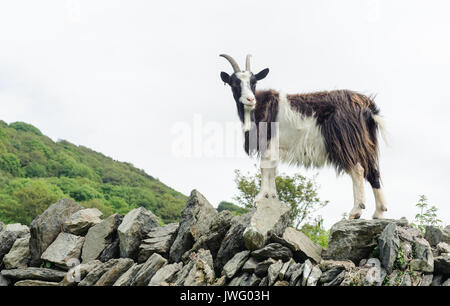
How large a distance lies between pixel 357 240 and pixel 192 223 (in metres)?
2.72

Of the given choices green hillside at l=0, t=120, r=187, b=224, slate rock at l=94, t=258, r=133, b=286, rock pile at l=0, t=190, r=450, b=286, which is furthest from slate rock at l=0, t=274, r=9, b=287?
green hillside at l=0, t=120, r=187, b=224

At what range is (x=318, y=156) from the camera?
7.67m

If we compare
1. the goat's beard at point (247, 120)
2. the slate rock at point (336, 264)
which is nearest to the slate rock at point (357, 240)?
the slate rock at point (336, 264)

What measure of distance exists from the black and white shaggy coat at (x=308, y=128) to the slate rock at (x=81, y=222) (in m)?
3.48

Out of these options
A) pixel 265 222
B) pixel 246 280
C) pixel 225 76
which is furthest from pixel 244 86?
pixel 246 280

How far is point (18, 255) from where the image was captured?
860 cm

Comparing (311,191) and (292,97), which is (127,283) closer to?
(292,97)

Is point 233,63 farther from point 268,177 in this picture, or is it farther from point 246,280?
point 246,280

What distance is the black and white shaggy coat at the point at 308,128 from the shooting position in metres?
7.31

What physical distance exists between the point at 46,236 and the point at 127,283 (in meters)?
2.55

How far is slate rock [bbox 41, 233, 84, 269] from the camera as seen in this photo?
312 inches

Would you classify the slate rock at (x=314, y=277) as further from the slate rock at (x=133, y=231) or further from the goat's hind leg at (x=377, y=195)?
the slate rock at (x=133, y=231)

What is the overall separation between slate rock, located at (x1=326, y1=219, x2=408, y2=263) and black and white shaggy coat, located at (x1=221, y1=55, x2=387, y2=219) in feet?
2.94

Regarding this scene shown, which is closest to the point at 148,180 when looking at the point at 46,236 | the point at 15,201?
the point at 15,201
